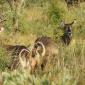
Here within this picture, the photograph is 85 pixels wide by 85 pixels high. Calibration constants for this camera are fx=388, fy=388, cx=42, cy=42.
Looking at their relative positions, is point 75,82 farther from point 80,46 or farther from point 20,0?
point 20,0

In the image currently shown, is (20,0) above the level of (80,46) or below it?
above

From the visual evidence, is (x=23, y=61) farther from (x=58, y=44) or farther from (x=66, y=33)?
(x=66, y=33)

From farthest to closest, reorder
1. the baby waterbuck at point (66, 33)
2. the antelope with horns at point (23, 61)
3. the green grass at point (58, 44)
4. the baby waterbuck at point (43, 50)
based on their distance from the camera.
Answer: the baby waterbuck at point (66, 33), the baby waterbuck at point (43, 50), the antelope with horns at point (23, 61), the green grass at point (58, 44)

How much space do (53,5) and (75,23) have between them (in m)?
1.45

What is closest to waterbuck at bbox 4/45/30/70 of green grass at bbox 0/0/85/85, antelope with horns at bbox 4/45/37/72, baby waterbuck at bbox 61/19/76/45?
antelope with horns at bbox 4/45/37/72

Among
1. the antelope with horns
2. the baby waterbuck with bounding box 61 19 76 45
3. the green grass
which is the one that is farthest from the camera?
the baby waterbuck with bounding box 61 19 76 45

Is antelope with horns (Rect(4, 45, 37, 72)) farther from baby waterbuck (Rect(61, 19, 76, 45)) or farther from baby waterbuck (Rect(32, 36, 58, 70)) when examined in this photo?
baby waterbuck (Rect(61, 19, 76, 45))

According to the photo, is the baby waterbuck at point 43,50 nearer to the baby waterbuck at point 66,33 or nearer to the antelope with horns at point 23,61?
the antelope with horns at point 23,61

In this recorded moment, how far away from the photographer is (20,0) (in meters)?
16.9

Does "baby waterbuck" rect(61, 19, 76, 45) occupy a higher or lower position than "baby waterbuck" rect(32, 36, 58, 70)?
higher

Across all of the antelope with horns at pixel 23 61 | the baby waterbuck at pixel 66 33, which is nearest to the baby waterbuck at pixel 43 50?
the antelope with horns at pixel 23 61

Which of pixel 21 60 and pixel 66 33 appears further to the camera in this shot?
pixel 66 33

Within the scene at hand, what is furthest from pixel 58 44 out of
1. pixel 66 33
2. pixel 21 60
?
pixel 21 60

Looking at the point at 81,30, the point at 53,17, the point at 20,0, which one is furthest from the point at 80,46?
the point at 20,0
